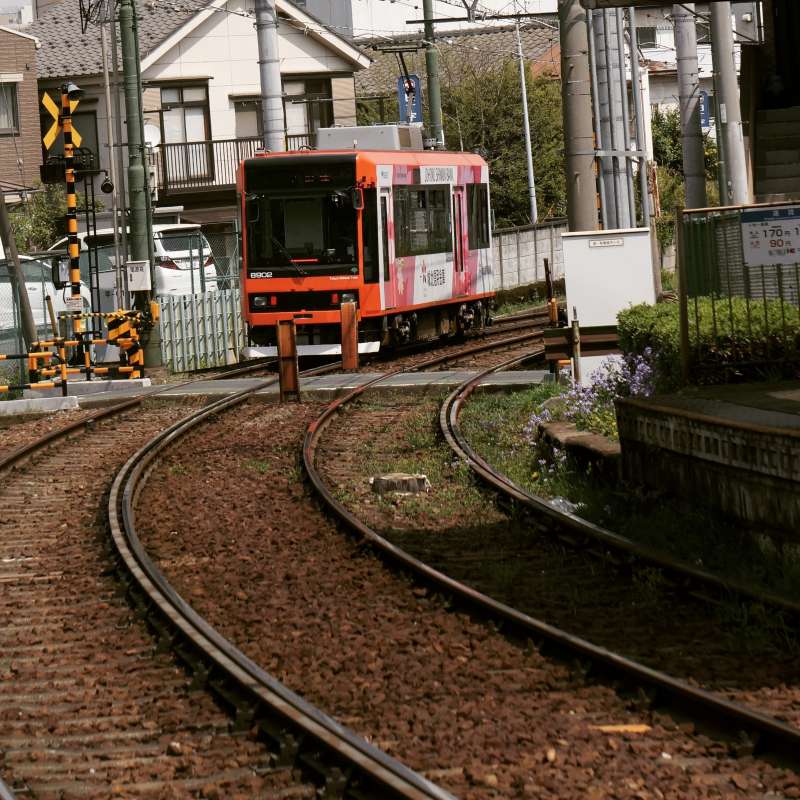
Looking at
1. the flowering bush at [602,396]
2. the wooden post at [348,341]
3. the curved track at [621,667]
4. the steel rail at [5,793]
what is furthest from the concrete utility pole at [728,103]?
the steel rail at [5,793]

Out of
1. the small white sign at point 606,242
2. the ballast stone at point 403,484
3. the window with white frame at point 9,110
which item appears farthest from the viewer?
the window with white frame at point 9,110

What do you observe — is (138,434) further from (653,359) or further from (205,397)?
(653,359)

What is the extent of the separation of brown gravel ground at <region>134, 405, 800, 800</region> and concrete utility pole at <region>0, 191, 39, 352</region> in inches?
454

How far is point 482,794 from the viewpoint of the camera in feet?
17.4

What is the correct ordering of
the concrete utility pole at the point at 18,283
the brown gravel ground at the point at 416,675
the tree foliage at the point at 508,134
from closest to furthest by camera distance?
the brown gravel ground at the point at 416,675 → the concrete utility pole at the point at 18,283 → the tree foliage at the point at 508,134

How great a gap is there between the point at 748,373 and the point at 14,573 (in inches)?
230

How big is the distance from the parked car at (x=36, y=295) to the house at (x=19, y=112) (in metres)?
17.1

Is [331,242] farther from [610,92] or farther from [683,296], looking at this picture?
[683,296]

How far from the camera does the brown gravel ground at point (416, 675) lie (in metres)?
5.49

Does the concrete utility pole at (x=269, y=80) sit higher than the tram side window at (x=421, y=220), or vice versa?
the concrete utility pole at (x=269, y=80)

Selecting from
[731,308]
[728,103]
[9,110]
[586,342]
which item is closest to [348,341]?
[586,342]

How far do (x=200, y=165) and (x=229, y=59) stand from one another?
359 cm

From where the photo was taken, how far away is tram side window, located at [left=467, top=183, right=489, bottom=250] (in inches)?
1073

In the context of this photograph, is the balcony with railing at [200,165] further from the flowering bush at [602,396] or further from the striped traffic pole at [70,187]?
the flowering bush at [602,396]
